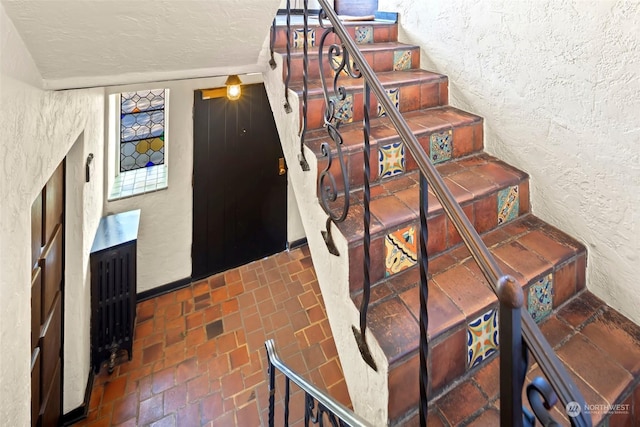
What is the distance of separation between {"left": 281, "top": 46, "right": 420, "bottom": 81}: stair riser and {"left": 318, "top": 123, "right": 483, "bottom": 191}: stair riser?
0.45 metres

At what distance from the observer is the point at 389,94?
1841 mm

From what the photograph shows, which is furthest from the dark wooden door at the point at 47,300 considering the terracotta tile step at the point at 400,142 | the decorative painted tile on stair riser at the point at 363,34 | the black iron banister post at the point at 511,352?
the decorative painted tile on stair riser at the point at 363,34

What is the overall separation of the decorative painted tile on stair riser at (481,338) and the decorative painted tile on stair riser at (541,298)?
0.72ft

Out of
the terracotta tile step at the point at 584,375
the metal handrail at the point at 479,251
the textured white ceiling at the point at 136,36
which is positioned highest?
the textured white ceiling at the point at 136,36

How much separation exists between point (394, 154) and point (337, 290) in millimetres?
687

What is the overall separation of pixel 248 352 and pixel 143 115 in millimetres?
2345

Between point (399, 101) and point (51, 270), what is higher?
point (399, 101)

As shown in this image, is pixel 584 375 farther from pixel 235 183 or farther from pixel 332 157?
pixel 235 183

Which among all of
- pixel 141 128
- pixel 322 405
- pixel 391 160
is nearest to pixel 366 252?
pixel 322 405

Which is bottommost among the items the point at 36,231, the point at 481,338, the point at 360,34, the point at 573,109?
the point at 481,338

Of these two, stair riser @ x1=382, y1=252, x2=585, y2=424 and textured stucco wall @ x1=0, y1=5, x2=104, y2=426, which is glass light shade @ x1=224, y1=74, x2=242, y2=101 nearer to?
textured stucco wall @ x1=0, y1=5, x2=104, y2=426

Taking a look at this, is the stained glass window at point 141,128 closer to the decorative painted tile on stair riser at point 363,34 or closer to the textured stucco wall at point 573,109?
the decorative painted tile on stair riser at point 363,34

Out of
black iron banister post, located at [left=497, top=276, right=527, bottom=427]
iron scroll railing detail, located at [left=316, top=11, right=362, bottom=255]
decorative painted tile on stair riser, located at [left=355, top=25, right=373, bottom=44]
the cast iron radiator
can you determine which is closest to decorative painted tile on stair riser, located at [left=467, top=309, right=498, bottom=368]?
iron scroll railing detail, located at [left=316, top=11, right=362, bottom=255]

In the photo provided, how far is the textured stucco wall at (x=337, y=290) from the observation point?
1.03 metres
